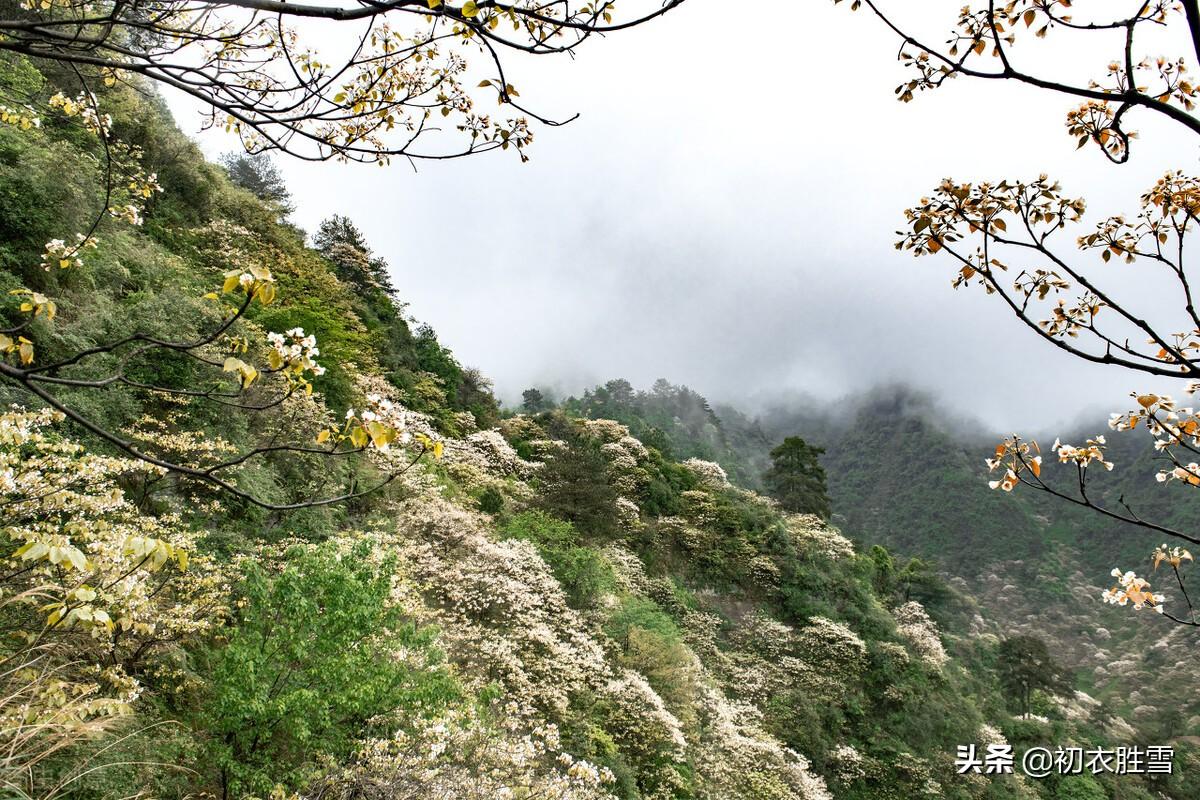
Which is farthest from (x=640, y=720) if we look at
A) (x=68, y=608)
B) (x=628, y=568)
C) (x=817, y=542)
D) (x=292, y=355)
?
(x=817, y=542)

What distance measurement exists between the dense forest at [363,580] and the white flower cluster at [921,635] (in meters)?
0.14

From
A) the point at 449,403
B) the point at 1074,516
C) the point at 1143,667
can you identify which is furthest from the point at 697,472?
the point at 1074,516

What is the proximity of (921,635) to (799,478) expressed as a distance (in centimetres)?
978

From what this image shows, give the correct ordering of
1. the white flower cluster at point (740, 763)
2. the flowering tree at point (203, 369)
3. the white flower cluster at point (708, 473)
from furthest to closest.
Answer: the white flower cluster at point (708, 473), the white flower cluster at point (740, 763), the flowering tree at point (203, 369)

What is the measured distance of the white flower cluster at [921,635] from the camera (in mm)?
20984

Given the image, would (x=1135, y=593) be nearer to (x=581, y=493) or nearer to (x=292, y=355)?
(x=292, y=355)

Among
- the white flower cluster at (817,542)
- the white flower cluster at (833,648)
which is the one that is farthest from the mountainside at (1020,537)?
the white flower cluster at (833,648)

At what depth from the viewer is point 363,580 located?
225 inches

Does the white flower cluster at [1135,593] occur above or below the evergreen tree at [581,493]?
below

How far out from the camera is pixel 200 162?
1608 cm

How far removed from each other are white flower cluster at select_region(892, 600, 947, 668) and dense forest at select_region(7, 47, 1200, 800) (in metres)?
0.14

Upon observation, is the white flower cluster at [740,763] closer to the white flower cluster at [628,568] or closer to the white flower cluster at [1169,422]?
the white flower cluster at [628,568]

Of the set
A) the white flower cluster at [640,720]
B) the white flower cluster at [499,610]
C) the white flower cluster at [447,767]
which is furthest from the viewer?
the white flower cluster at [640,720]

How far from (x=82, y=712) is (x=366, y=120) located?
3418mm
